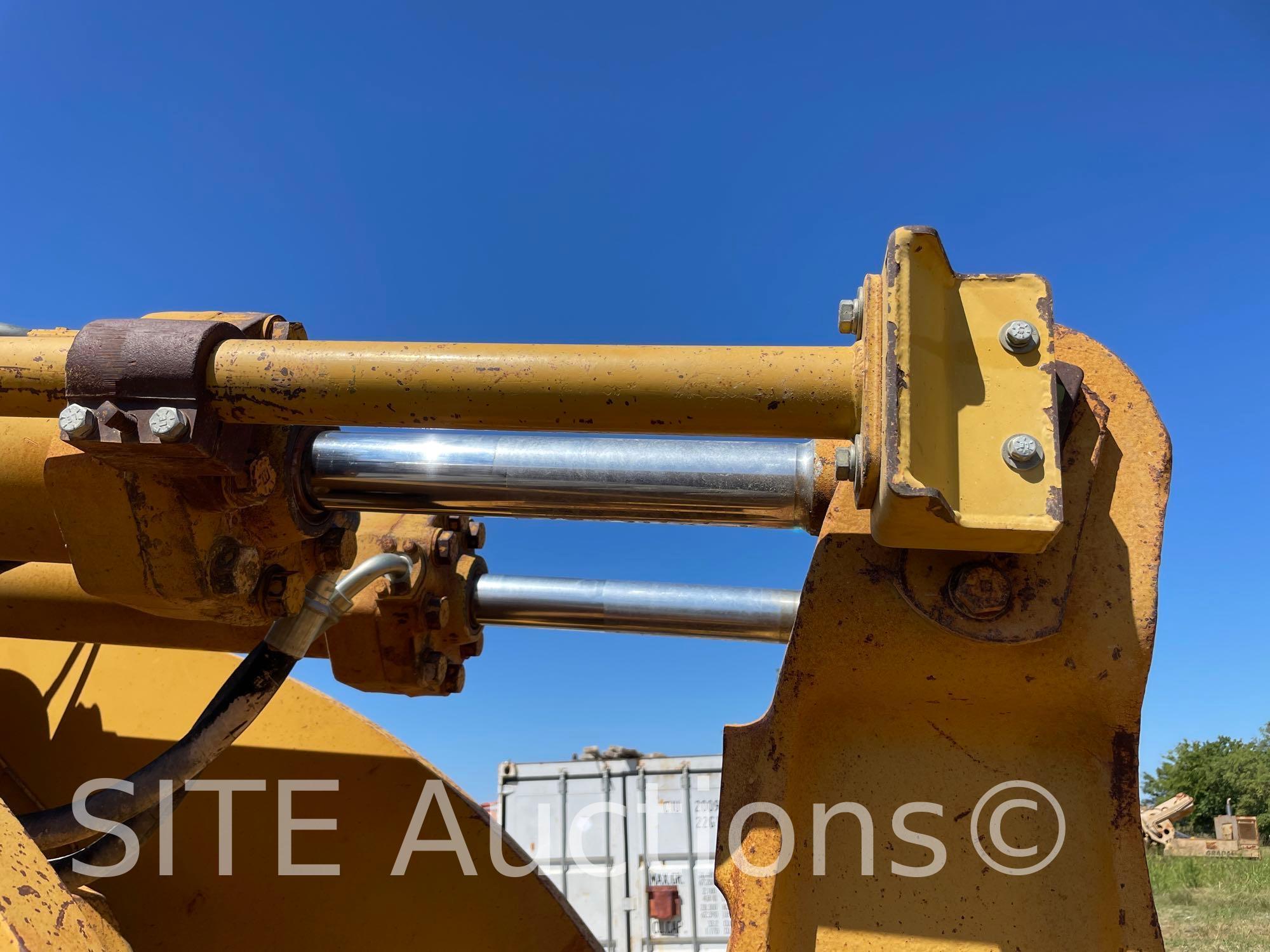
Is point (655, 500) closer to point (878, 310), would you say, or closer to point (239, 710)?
point (878, 310)

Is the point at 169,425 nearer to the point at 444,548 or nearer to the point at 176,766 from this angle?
the point at 176,766

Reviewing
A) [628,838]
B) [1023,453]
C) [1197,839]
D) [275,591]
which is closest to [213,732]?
[275,591]

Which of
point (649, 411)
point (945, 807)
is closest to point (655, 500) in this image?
point (649, 411)

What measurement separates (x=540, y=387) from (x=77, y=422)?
704 mm

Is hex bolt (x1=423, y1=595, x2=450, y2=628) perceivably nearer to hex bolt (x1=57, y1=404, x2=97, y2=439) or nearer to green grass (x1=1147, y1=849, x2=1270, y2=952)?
hex bolt (x1=57, y1=404, x2=97, y2=439)

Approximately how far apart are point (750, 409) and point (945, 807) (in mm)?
651

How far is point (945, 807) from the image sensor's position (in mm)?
1361

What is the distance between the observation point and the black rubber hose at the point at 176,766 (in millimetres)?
1686

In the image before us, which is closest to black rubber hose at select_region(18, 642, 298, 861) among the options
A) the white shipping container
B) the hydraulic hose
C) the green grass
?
the hydraulic hose

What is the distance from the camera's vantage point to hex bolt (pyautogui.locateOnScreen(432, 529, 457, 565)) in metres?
2.29

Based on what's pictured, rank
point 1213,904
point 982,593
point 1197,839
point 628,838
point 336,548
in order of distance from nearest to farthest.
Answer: point 982,593, point 336,548, point 628,838, point 1213,904, point 1197,839

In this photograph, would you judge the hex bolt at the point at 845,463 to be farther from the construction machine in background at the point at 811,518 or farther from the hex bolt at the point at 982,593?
the hex bolt at the point at 982,593

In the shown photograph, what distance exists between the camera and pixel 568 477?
164cm

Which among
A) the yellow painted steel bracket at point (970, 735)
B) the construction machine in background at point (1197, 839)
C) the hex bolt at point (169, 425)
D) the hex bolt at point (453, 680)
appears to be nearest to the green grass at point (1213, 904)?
the construction machine in background at point (1197, 839)
